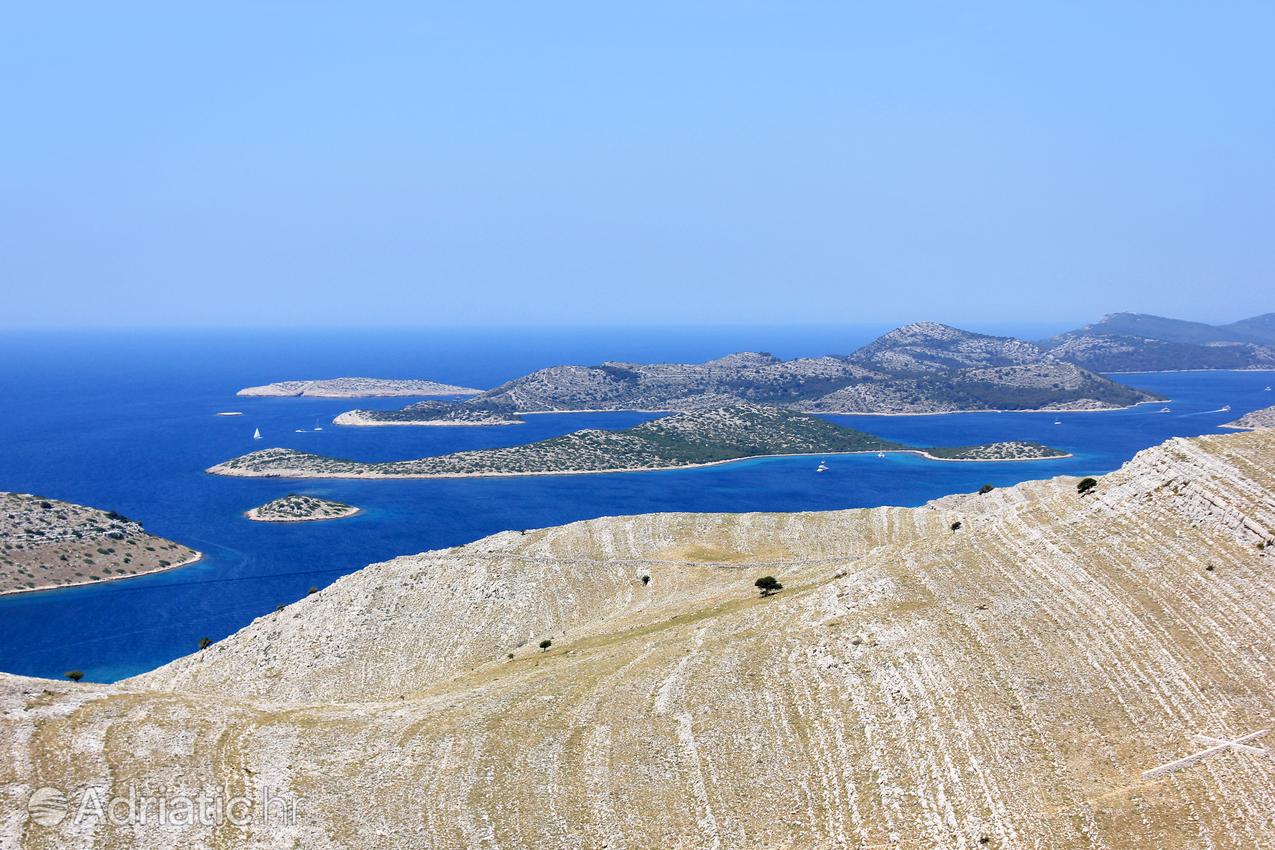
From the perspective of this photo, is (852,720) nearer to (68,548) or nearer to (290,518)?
(68,548)

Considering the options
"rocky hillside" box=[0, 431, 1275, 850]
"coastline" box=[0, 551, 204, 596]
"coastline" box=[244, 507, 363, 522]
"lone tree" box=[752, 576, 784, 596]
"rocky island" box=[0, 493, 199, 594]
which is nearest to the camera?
"rocky hillside" box=[0, 431, 1275, 850]

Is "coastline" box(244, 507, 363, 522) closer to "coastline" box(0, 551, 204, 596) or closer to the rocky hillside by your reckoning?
"coastline" box(0, 551, 204, 596)

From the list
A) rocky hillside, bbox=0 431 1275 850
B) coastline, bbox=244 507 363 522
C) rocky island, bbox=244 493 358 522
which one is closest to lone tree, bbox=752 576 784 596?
rocky hillside, bbox=0 431 1275 850

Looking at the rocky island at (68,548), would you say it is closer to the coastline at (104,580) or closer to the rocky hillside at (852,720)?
the coastline at (104,580)

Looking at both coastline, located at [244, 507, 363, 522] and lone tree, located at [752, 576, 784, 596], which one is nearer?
lone tree, located at [752, 576, 784, 596]

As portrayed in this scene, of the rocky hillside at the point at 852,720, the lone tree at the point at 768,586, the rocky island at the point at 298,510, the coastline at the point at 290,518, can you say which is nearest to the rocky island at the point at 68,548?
the coastline at the point at 290,518

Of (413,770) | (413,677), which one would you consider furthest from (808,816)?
(413,677)
